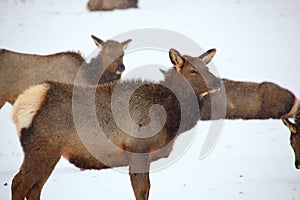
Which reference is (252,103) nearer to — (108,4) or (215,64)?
(215,64)

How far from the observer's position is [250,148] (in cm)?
870

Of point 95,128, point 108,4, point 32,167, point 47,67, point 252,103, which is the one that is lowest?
point 108,4

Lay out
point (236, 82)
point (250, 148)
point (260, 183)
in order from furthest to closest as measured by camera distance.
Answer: point (236, 82) → point (250, 148) → point (260, 183)

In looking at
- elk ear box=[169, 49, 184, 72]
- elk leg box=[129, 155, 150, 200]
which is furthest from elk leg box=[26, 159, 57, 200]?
elk ear box=[169, 49, 184, 72]

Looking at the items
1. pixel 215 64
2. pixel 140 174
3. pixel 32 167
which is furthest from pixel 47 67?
pixel 215 64

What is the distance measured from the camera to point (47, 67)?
9289 millimetres

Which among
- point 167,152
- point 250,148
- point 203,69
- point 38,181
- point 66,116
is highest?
point 203,69

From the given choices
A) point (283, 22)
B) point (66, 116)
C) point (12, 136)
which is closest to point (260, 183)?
A: point (66, 116)

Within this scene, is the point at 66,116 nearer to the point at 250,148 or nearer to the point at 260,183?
the point at 260,183

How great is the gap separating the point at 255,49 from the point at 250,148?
5.83m

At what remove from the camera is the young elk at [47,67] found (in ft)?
29.5

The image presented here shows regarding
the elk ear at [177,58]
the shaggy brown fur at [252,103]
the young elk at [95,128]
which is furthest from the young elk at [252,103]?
the young elk at [95,128]

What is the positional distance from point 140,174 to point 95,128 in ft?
2.41

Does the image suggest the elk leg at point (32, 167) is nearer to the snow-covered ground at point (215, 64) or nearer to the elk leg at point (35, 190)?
the elk leg at point (35, 190)
